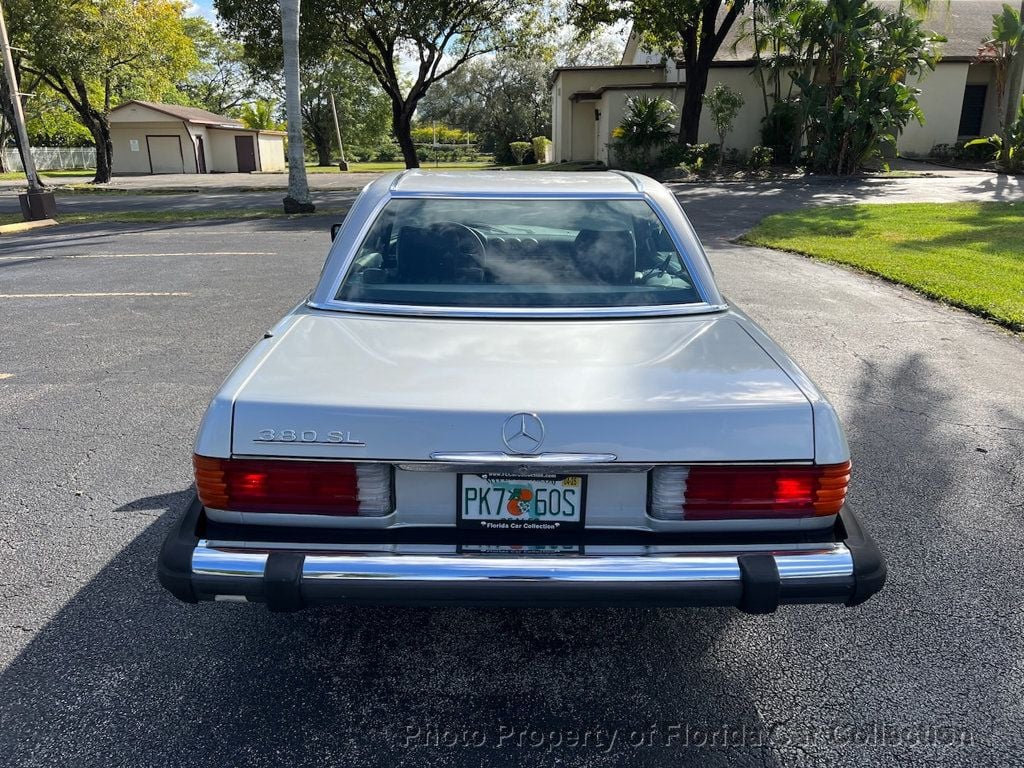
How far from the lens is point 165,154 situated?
4594 centimetres

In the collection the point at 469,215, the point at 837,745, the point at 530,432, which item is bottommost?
the point at 837,745

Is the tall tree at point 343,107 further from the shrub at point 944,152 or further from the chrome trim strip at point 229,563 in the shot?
the chrome trim strip at point 229,563

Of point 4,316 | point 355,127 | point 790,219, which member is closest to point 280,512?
point 4,316

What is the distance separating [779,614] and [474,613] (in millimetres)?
1193

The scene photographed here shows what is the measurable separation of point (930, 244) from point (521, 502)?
11419 mm

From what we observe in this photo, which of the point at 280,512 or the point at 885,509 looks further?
the point at 885,509

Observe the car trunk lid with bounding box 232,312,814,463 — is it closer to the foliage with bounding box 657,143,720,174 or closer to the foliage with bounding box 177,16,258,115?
the foliage with bounding box 657,143,720,174

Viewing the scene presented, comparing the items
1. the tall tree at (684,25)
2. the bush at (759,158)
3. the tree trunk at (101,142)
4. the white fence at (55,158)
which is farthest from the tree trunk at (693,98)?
the white fence at (55,158)

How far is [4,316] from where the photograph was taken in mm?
7566

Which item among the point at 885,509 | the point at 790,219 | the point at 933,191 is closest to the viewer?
the point at 885,509

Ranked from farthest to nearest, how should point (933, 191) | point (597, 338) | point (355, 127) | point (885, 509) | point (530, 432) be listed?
point (355, 127), point (933, 191), point (885, 509), point (597, 338), point (530, 432)

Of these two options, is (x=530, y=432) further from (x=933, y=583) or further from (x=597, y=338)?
(x=933, y=583)

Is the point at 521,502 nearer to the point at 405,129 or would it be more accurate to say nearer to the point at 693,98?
the point at 693,98

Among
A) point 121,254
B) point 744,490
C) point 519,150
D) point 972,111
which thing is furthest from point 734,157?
point 744,490
